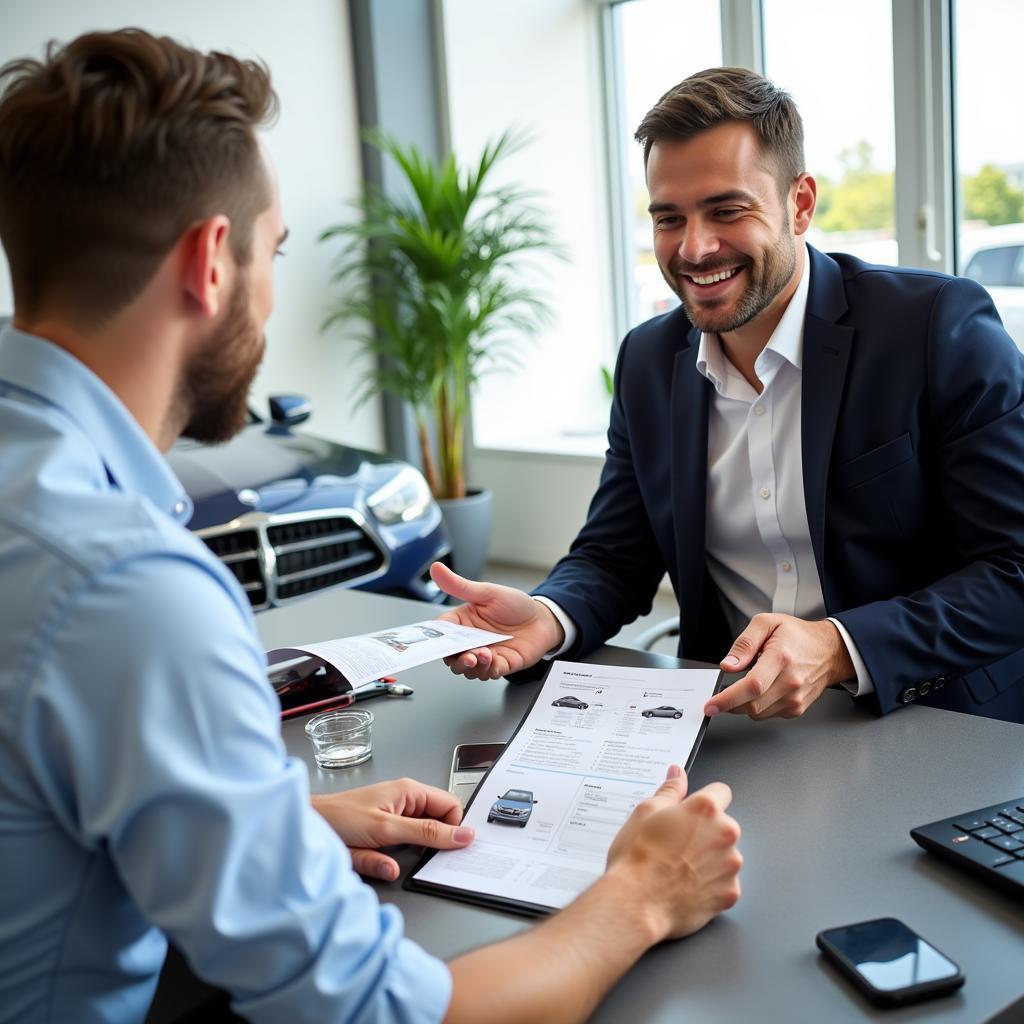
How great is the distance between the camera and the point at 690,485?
1.89 m

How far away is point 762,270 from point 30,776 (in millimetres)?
1476

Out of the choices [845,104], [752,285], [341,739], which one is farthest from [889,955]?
[845,104]

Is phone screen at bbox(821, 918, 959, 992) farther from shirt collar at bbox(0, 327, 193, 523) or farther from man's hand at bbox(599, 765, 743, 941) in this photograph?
shirt collar at bbox(0, 327, 193, 523)

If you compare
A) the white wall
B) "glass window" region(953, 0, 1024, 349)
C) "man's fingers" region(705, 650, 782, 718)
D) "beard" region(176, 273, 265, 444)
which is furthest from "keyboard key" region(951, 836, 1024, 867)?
the white wall

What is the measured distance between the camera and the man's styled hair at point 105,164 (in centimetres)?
87

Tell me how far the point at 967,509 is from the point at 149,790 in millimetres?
1328

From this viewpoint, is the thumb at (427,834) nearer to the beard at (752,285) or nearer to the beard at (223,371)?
the beard at (223,371)

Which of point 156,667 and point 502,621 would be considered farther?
point 502,621

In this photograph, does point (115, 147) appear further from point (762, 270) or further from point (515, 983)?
point (762, 270)

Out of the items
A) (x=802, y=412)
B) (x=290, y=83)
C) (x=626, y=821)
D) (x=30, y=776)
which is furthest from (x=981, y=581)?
(x=290, y=83)

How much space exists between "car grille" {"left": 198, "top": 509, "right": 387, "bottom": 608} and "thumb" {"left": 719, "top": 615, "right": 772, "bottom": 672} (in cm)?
173

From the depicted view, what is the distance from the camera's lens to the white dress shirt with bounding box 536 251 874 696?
184 cm

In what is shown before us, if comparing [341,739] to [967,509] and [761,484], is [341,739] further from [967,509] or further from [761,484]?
[967,509]

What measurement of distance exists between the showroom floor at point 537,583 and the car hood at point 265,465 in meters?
1.18
